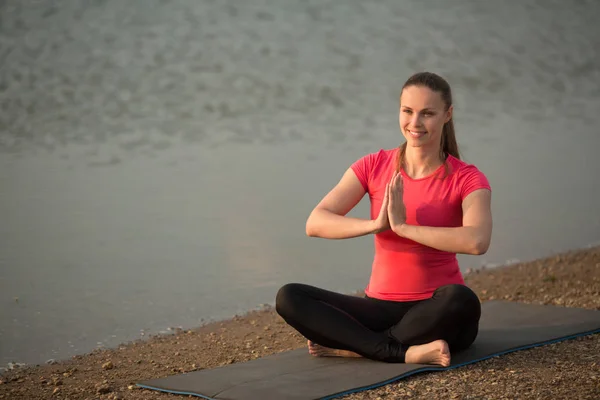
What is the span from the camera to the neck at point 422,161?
12.5ft

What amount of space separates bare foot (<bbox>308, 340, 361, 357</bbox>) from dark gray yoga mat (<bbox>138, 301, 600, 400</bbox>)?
32 mm

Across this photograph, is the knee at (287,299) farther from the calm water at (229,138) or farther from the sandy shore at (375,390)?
the calm water at (229,138)

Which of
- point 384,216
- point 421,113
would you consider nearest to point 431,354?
point 384,216

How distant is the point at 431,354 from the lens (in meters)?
3.54

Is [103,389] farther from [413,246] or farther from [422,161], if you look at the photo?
[422,161]

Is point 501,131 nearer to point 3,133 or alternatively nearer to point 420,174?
point 3,133

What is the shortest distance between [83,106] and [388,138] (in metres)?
3.72

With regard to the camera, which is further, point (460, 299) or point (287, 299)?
point (287, 299)

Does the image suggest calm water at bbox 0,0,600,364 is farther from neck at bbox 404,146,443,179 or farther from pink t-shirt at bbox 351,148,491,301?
neck at bbox 404,146,443,179

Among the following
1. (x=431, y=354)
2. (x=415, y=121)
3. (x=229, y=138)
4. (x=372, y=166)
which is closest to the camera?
(x=431, y=354)

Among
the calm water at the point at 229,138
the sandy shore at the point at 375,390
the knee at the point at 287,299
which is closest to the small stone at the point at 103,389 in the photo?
the sandy shore at the point at 375,390

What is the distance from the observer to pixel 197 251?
626cm

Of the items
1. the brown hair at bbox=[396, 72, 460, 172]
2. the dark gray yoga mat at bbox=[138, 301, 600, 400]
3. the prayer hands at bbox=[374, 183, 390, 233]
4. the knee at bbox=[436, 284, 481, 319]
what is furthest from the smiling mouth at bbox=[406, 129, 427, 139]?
the dark gray yoga mat at bbox=[138, 301, 600, 400]

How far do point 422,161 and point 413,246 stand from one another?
0.36 m
